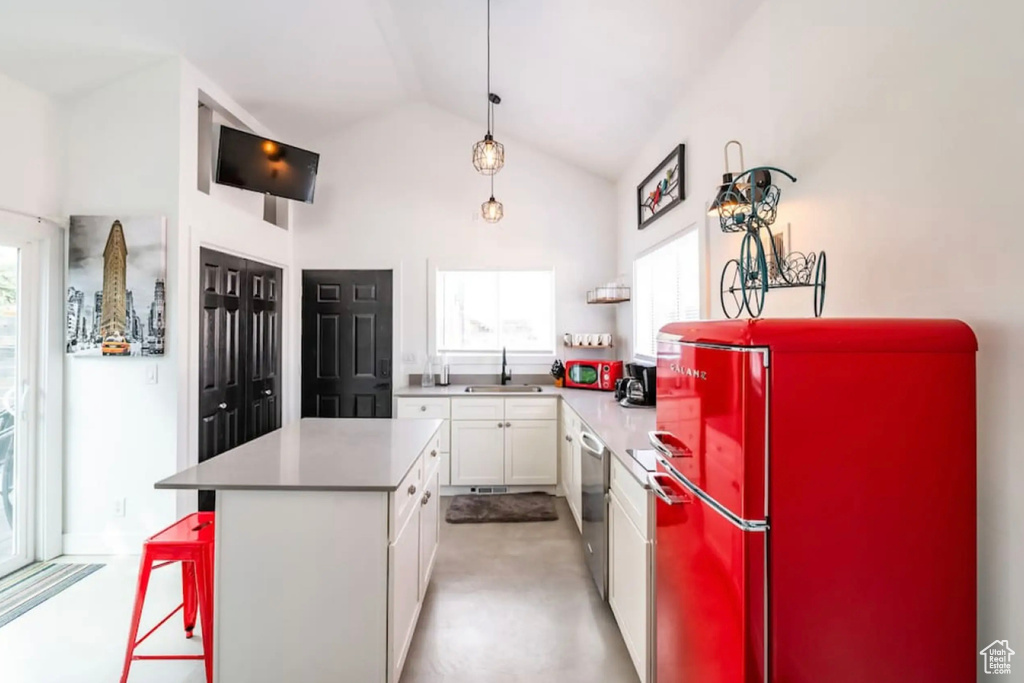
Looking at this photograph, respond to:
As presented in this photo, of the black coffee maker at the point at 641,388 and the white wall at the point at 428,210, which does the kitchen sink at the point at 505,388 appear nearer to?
the white wall at the point at 428,210

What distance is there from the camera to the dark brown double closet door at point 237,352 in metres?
3.12

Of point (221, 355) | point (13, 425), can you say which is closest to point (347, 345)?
point (221, 355)

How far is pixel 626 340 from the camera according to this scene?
4.12m

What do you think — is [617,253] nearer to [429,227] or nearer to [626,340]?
[626,340]

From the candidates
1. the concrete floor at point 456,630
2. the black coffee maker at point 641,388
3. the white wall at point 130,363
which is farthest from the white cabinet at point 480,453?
the white wall at point 130,363

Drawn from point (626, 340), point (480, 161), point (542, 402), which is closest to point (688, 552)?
point (480, 161)

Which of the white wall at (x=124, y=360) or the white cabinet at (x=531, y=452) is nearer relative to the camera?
the white wall at (x=124, y=360)

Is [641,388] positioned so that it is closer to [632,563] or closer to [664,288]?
[664,288]

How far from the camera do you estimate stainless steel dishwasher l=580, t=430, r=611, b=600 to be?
2.17 m

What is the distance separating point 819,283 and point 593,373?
2641mm

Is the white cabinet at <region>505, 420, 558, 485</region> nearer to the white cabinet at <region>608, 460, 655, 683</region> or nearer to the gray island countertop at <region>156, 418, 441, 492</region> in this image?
the gray island countertop at <region>156, 418, 441, 492</region>

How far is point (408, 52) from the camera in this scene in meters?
3.59

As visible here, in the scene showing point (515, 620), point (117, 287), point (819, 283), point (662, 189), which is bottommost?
point (515, 620)

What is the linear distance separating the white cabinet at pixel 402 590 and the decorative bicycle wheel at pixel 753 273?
156 cm
